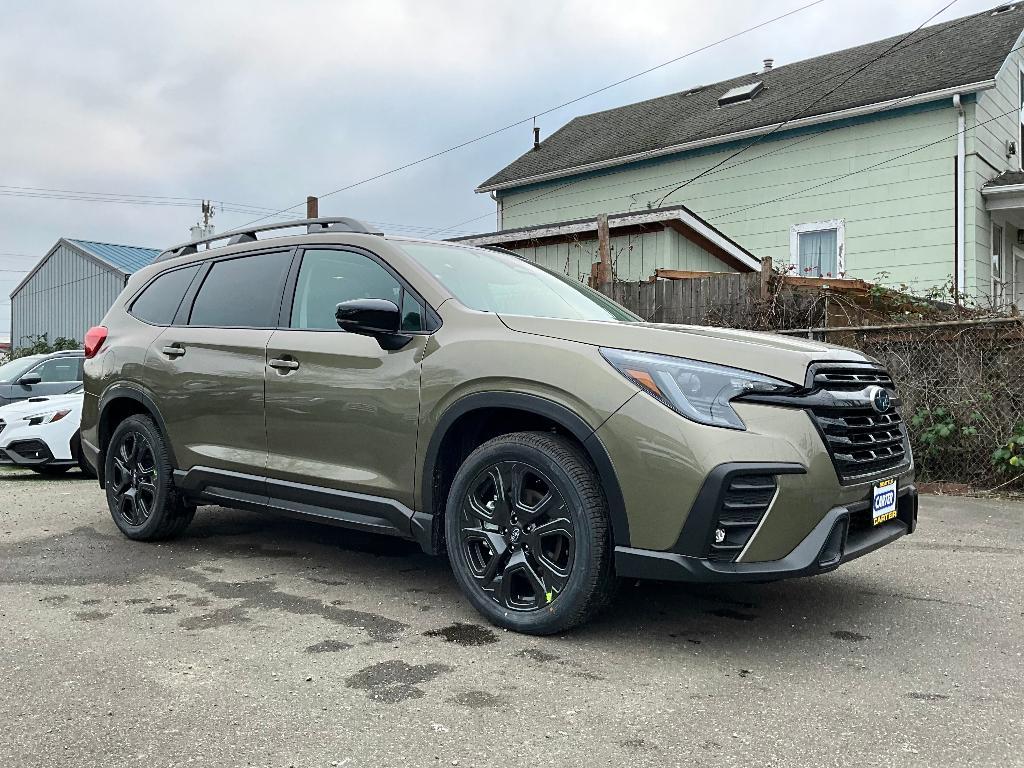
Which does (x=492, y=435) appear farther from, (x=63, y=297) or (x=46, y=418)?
(x=63, y=297)

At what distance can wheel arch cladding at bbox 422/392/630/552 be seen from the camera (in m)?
3.38

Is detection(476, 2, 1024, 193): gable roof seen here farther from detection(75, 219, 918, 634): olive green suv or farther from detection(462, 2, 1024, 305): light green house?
detection(75, 219, 918, 634): olive green suv

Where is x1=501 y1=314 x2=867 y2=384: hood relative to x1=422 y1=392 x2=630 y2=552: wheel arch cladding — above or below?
above

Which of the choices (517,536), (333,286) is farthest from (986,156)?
(517,536)

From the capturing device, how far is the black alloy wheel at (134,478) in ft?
17.8

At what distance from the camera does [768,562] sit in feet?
10.6

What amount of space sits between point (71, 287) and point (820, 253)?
31.4m

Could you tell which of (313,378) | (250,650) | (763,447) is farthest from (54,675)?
(763,447)

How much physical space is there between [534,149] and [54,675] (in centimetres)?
2022

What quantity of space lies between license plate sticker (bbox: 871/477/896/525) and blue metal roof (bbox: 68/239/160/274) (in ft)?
111

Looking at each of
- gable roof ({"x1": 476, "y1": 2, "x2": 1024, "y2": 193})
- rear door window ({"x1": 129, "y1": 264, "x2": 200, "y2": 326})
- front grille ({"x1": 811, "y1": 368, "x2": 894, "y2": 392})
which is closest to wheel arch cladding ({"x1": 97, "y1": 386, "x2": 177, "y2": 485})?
rear door window ({"x1": 129, "y1": 264, "x2": 200, "y2": 326})

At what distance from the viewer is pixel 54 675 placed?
10.4ft

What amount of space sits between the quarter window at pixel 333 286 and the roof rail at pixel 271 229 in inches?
8.6

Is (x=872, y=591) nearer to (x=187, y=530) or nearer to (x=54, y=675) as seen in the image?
(x=54, y=675)
